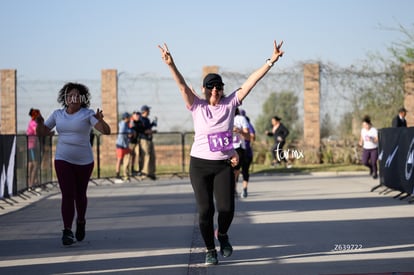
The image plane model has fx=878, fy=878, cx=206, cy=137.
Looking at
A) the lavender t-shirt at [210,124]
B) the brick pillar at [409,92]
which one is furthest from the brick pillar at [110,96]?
the lavender t-shirt at [210,124]

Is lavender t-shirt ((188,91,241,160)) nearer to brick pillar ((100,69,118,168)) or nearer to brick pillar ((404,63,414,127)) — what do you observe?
brick pillar ((404,63,414,127))

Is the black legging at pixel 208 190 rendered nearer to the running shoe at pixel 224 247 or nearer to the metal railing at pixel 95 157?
the running shoe at pixel 224 247

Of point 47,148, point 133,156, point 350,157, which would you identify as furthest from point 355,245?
point 350,157

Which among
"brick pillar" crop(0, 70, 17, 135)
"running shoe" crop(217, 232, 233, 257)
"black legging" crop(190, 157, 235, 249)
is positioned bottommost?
"running shoe" crop(217, 232, 233, 257)

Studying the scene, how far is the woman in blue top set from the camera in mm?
10320

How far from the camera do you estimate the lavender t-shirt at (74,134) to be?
34.0 feet

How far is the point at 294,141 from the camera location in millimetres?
29609

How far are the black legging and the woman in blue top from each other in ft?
6.30

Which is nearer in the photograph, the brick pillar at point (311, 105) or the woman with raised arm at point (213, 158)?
the woman with raised arm at point (213, 158)

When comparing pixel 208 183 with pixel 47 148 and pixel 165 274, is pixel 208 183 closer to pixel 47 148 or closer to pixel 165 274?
pixel 165 274

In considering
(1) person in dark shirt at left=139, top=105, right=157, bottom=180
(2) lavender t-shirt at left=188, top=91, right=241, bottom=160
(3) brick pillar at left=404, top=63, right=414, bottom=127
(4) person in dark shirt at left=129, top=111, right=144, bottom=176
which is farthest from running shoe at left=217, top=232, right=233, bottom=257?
(3) brick pillar at left=404, top=63, right=414, bottom=127

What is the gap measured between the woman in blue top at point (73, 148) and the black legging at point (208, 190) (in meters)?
1.92

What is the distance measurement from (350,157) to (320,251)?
1995 cm

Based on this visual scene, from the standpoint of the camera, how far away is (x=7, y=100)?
99.1 feet
